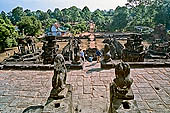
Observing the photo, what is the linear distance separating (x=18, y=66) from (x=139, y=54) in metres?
8.14

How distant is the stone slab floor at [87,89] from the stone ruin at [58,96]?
0.85 m

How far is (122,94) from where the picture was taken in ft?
12.6

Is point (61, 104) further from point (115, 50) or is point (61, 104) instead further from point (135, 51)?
point (115, 50)

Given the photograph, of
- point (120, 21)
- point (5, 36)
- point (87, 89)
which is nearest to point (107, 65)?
point (87, 89)

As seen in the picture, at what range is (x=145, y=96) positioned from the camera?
5.60 metres

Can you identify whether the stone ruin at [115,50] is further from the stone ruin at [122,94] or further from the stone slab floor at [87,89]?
the stone ruin at [122,94]

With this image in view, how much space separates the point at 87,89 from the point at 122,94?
8.26 feet

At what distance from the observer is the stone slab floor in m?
5.11

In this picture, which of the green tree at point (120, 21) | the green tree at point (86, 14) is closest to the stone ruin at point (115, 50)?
the green tree at point (120, 21)

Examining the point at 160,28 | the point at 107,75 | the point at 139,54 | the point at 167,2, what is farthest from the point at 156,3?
the point at 107,75

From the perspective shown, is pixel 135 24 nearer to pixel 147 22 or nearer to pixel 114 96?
pixel 147 22

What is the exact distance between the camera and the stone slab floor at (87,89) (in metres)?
→ 5.11

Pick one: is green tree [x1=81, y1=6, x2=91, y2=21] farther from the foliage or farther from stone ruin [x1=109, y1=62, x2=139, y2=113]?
stone ruin [x1=109, y1=62, x2=139, y2=113]

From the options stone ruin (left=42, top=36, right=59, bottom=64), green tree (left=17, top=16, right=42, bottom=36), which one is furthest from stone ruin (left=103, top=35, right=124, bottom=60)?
green tree (left=17, top=16, right=42, bottom=36)
